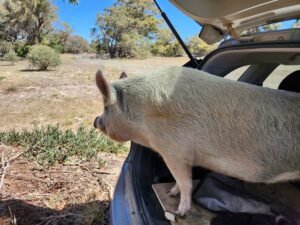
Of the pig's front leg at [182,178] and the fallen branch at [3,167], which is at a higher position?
the pig's front leg at [182,178]

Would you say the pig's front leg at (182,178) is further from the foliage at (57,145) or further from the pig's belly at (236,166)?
the foliage at (57,145)

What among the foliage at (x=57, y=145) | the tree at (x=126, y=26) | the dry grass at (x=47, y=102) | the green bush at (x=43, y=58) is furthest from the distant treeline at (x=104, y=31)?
the foliage at (x=57, y=145)

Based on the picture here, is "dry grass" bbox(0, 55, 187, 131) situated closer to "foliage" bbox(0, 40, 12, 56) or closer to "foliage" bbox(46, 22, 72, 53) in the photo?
"foliage" bbox(0, 40, 12, 56)

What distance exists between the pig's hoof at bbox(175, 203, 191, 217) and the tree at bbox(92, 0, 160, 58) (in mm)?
25091

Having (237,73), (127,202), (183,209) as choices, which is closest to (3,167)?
(127,202)

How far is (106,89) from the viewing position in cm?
176

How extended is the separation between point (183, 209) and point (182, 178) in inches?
6.7

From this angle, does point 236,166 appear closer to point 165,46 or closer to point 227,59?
point 227,59

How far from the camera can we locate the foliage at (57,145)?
375 cm

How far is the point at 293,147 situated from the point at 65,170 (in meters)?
2.54

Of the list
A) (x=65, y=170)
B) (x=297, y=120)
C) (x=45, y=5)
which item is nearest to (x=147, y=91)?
(x=297, y=120)

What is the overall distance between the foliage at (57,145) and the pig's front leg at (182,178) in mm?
2111

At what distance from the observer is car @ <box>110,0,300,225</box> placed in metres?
1.76

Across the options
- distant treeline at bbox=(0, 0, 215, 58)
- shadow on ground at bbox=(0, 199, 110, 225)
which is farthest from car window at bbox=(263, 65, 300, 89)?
distant treeline at bbox=(0, 0, 215, 58)
